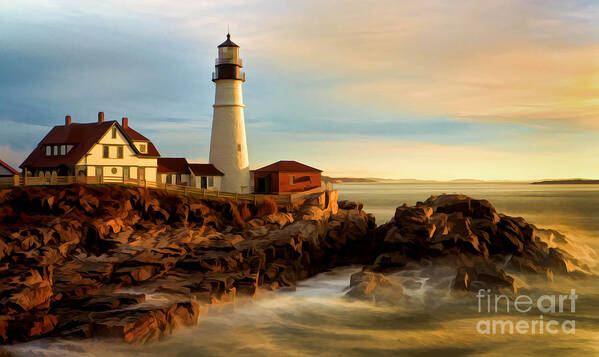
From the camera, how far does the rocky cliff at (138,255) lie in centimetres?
1269

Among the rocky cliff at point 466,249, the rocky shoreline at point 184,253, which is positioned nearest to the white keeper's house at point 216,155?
the rocky shoreline at point 184,253

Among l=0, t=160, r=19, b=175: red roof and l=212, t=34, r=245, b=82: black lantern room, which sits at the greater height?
l=212, t=34, r=245, b=82: black lantern room

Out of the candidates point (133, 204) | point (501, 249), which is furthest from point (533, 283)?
point (133, 204)

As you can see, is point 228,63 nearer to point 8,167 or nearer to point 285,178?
point 285,178

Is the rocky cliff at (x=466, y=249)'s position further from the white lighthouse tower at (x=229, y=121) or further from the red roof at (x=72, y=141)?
the red roof at (x=72, y=141)

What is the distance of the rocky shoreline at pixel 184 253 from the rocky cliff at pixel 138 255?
4 centimetres

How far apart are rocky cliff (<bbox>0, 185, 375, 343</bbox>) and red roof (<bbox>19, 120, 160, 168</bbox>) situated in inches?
229

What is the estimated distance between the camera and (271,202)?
2812cm

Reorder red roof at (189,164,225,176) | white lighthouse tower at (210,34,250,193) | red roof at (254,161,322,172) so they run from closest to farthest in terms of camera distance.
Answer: red roof at (254,161,322,172) → red roof at (189,164,225,176) → white lighthouse tower at (210,34,250,193)

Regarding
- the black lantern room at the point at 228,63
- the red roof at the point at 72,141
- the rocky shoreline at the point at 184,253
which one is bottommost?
the rocky shoreline at the point at 184,253

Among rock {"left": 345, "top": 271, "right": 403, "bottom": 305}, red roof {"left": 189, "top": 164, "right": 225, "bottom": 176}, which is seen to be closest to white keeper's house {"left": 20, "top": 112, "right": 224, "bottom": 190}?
red roof {"left": 189, "top": 164, "right": 225, "bottom": 176}

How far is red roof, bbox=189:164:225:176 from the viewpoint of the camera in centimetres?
3262

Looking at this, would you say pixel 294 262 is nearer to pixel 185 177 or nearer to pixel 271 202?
pixel 271 202

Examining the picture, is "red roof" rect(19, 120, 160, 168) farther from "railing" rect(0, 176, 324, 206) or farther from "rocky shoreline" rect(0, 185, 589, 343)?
"rocky shoreline" rect(0, 185, 589, 343)
